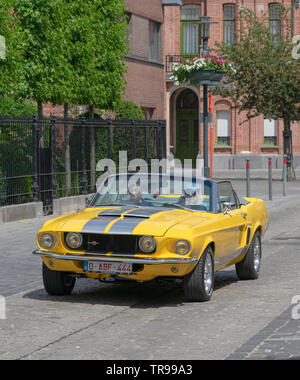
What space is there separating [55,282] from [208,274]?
5.46ft

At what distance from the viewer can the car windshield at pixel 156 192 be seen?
35.9ft

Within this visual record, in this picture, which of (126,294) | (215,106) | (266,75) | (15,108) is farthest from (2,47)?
(215,106)

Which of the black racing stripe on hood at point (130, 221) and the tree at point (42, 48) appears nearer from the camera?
the black racing stripe on hood at point (130, 221)

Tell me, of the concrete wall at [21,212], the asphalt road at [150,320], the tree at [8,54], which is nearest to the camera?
the asphalt road at [150,320]

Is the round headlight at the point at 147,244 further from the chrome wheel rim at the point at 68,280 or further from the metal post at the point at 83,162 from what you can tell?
the metal post at the point at 83,162

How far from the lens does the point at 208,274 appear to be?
33.3ft

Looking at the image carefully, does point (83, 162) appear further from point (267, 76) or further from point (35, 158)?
point (267, 76)

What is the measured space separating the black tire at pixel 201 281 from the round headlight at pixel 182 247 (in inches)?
12.7

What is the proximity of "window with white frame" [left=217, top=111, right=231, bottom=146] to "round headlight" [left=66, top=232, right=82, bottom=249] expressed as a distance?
4305cm

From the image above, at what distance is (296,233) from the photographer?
18453 mm

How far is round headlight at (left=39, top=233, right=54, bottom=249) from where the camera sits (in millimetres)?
10016

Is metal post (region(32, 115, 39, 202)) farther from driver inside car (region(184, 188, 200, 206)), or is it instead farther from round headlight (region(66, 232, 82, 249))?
round headlight (region(66, 232, 82, 249))

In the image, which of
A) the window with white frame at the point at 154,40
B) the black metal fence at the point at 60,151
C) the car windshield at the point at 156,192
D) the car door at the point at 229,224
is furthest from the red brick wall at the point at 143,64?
the car windshield at the point at 156,192
